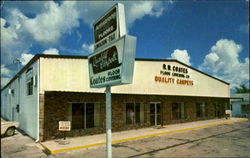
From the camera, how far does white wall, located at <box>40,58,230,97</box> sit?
13995 mm

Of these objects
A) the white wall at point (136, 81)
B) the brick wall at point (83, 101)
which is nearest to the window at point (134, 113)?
the brick wall at point (83, 101)

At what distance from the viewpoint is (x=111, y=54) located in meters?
5.61

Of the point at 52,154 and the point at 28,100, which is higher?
the point at 28,100

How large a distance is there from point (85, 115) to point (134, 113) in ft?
15.5

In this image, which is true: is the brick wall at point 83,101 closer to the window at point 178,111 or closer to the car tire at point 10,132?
the window at point 178,111

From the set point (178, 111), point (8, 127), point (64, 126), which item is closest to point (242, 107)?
point (178, 111)

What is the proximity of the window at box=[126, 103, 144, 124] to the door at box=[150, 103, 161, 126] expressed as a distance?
3.78ft

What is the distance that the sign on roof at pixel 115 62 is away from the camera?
5.12 m

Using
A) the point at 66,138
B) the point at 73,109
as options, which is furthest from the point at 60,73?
the point at 66,138

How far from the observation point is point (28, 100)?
16.6 meters

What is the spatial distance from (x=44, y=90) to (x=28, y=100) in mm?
3914

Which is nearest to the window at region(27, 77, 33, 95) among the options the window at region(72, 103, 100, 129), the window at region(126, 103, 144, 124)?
the window at region(72, 103, 100, 129)

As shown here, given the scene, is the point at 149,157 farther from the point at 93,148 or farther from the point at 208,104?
the point at 208,104

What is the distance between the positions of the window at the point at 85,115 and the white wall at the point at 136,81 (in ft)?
4.17
